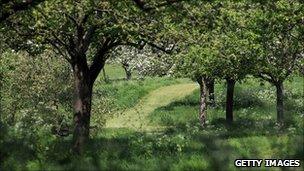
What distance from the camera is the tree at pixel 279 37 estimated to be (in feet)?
77.6

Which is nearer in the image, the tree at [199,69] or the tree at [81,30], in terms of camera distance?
the tree at [81,30]

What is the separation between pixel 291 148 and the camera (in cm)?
1711

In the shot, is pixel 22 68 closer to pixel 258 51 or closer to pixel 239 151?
pixel 258 51

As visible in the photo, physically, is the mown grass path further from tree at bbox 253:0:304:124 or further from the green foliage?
tree at bbox 253:0:304:124

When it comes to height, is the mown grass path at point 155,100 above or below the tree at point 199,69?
below

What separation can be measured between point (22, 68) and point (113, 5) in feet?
60.5
